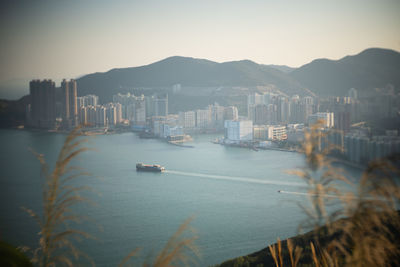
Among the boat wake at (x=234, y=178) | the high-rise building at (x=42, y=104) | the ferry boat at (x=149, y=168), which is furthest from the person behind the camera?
the high-rise building at (x=42, y=104)

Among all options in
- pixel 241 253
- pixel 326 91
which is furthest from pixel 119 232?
pixel 326 91

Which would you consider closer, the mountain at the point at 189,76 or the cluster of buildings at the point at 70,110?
the cluster of buildings at the point at 70,110

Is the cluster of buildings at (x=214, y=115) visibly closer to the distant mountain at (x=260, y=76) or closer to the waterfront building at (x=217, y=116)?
the waterfront building at (x=217, y=116)

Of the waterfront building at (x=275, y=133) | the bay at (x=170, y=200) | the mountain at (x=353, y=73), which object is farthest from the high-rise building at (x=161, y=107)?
the mountain at (x=353, y=73)

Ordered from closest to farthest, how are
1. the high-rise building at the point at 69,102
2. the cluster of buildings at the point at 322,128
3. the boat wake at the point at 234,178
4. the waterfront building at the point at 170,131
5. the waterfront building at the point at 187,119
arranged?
the boat wake at the point at 234,178, the cluster of buildings at the point at 322,128, the waterfront building at the point at 170,131, the high-rise building at the point at 69,102, the waterfront building at the point at 187,119

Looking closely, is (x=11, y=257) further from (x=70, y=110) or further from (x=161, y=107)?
(x=161, y=107)

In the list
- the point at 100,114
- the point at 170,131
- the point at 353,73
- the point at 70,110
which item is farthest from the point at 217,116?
the point at 353,73

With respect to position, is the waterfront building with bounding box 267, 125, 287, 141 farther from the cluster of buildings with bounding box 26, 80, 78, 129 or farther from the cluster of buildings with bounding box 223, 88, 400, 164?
the cluster of buildings with bounding box 26, 80, 78, 129
